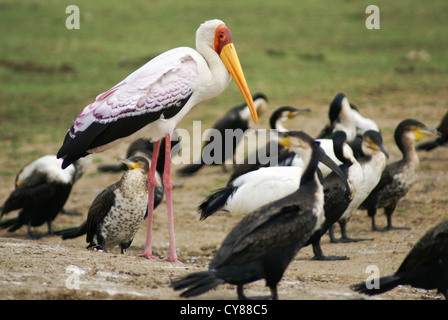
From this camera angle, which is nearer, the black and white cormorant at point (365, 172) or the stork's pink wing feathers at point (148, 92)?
the stork's pink wing feathers at point (148, 92)

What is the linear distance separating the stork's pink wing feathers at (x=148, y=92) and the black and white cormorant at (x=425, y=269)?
83.8 inches

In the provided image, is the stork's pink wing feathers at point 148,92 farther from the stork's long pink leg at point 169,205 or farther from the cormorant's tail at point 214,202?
the cormorant's tail at point 214,202

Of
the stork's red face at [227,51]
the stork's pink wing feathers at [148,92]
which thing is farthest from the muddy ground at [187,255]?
the stork's red face at [227,51]

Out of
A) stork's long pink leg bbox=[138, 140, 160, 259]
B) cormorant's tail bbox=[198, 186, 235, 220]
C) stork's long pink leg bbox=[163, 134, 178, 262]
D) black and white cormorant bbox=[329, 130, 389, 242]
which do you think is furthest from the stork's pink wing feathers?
black and white cormorant bbox=[329, 130, 389, 242]

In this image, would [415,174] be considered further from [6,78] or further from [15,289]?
[6,78]

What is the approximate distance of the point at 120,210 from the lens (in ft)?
20.0

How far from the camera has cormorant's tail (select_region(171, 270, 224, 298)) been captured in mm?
4000

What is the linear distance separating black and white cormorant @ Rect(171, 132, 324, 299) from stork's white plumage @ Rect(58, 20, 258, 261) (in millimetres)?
1515

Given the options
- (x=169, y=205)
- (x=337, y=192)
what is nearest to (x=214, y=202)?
(x=169, y=205)

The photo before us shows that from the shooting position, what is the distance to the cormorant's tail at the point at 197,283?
13.1ft

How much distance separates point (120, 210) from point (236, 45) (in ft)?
45.4

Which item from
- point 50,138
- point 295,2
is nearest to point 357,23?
point 295,2

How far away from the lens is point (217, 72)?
18.5 feet
